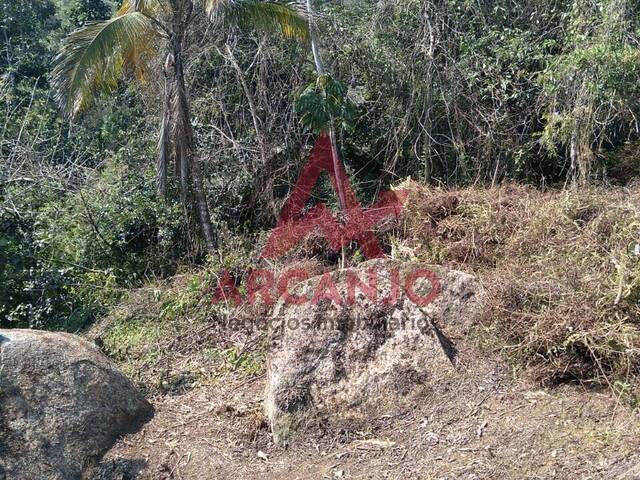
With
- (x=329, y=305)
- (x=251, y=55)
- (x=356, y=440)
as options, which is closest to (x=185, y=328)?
(x=329, y=305)

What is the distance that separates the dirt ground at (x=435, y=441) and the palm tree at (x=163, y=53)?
3.56 metres

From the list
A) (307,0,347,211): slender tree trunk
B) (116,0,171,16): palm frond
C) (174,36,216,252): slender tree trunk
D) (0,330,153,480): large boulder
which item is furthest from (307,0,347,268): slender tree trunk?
(0,330,153,480): large boulder

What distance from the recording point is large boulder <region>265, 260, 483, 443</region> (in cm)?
536

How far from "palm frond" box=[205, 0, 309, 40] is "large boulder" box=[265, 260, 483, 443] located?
360cm

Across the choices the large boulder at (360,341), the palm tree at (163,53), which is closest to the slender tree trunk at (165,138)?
the palm tree at (163,53)

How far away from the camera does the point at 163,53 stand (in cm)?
903

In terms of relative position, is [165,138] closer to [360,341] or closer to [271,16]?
[271,16]

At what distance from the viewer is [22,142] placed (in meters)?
10.3

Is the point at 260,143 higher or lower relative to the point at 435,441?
higher

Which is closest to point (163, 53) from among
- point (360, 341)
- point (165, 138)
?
point (165, 138)

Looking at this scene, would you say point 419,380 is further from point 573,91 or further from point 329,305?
point 573,91

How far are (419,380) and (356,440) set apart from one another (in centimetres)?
70

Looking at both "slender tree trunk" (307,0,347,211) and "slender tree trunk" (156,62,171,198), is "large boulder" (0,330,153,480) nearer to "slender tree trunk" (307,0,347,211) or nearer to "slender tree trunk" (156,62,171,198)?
"slender tree trunk" (156,62,171,198)

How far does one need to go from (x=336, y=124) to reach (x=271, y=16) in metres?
1.62
